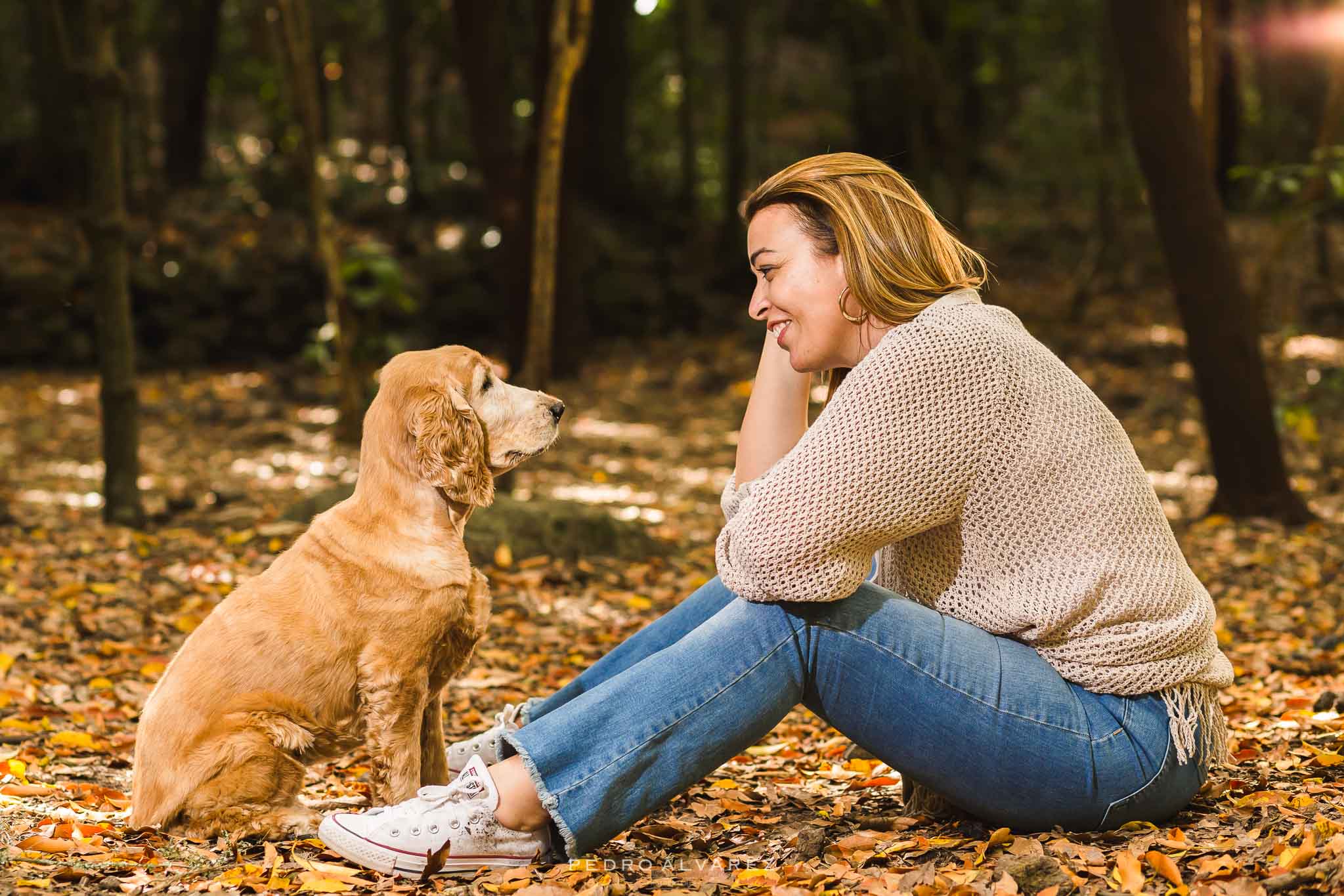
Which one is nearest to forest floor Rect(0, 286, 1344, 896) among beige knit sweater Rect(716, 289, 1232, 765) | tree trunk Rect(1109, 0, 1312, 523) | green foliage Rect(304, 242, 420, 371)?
tree trunk Rect(1109, 0, 1312, 523)

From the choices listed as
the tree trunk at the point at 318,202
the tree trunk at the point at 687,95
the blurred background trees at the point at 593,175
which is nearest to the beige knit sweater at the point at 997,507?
the blurred background trees at the point at 593,175

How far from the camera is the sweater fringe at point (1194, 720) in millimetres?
3191

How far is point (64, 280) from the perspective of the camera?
574 inches

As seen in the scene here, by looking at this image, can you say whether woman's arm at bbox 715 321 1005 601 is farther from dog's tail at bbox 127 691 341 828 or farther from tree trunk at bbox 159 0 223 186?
tree trunk at bbox 159 0 223 186

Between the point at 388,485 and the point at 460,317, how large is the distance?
12.2 metres

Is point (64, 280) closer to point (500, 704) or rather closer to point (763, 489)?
point (500, 704)

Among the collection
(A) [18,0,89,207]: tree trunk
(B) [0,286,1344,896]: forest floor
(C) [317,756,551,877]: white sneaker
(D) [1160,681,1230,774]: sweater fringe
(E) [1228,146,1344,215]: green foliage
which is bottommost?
(B) [0,286,1344,896]: forest floor

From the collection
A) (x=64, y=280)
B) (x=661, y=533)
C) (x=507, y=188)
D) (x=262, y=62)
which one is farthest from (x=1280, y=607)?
(x=262, y=62)

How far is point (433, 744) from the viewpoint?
3.83 metres

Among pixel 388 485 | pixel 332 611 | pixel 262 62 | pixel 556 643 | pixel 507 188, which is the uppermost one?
pixel 262 62

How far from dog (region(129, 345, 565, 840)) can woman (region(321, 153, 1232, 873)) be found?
0.40 m

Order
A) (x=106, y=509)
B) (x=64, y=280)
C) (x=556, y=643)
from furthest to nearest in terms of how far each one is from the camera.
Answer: (x=64, y=280)
(x=106, y=509)
(x=556, y=643)

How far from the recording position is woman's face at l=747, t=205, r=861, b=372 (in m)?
3.32

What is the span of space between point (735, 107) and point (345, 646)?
14.5 meters
